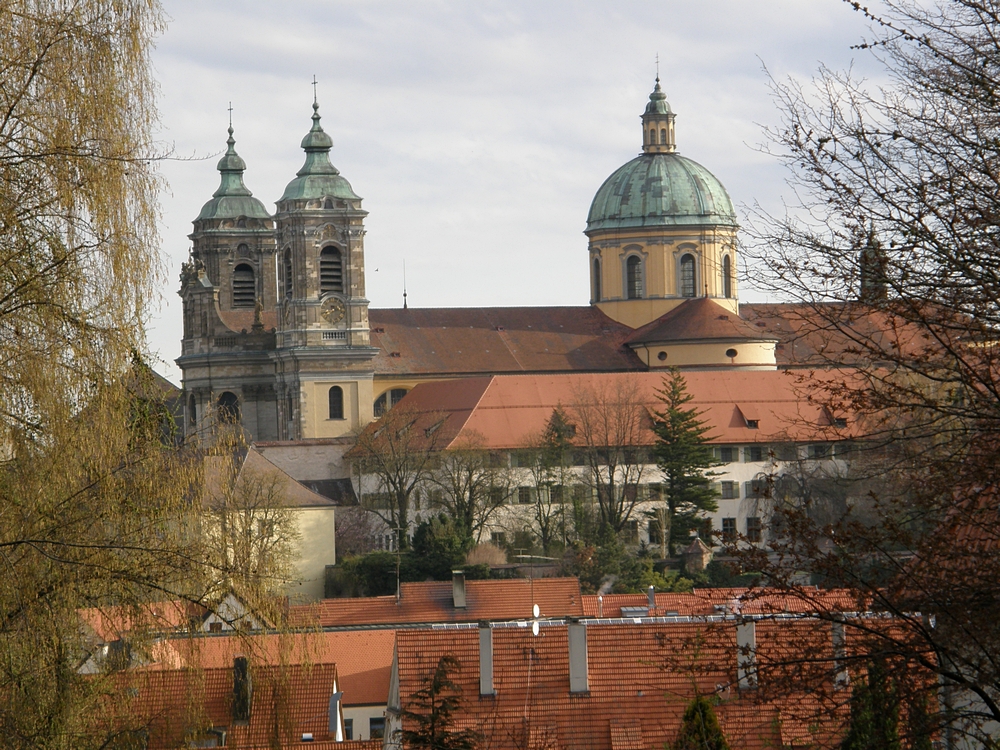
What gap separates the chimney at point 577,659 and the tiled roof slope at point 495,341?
5715 cm

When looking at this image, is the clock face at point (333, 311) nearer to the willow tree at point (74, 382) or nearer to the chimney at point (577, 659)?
the chimney at point (577, 659)

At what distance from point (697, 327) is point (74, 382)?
72.2m

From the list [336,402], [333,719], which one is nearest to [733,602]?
[333,719]

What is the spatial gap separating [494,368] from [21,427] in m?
Answer: 71.4

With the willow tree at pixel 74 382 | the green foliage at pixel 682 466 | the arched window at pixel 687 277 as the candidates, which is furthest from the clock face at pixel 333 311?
the willow tree at pixel 74 382

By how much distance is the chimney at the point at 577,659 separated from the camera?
24047mm

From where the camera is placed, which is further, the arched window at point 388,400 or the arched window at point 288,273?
the arched window at point 388,400

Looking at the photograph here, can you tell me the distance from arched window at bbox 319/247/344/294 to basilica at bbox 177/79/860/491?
0.19 feet

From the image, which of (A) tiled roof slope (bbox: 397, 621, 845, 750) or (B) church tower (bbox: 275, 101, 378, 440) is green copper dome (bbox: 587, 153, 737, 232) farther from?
(A) tiled roof slope (bbox: 397, 621, 845, 750)

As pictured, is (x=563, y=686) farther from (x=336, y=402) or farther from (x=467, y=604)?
(x=336, y=402)

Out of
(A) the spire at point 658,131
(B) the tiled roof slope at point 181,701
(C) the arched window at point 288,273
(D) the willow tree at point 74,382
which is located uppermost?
(A) the spire at point 658,131

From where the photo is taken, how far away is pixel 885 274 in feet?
35.2

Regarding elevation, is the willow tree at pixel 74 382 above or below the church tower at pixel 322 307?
below

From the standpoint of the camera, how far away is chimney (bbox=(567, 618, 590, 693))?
2405 cm
